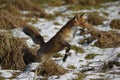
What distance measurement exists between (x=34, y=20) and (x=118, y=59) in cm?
561

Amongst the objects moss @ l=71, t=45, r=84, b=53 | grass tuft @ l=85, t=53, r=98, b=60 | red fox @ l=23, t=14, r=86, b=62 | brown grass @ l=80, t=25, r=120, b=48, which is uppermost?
red fox @ l=23, t=14, r=86, b=62

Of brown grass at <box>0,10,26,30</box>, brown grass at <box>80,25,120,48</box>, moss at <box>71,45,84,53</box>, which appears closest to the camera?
moss at <box>71,45,84,53</box>

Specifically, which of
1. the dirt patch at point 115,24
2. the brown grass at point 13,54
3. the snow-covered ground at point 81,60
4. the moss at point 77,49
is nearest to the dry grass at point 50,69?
the snow-covered ground at point 81,60

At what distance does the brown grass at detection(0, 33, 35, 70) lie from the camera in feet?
29.0

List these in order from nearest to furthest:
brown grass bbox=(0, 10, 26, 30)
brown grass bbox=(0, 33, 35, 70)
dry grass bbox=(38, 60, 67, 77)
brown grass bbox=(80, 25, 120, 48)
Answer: dry grass bbox=(38, 60, 67, 77), brown grass bbox=(0, 33, 35, 70), brown grass bbox=(80, 25, 120, 48), brown grass bbox=(0, 10, 26, 30)

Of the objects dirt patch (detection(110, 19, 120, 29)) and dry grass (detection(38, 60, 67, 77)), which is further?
dirt patch (detection(110, 19, 120, 29))

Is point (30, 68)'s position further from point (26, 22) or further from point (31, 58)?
point (26, 22)

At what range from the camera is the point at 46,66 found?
8211mm

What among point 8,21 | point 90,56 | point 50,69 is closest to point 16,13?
point 8,21

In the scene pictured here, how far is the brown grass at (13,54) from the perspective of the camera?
8852 millimetres

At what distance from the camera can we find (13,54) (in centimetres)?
888

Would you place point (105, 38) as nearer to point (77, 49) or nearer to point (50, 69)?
point (77, 49)

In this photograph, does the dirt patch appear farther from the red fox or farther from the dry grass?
the dry grass

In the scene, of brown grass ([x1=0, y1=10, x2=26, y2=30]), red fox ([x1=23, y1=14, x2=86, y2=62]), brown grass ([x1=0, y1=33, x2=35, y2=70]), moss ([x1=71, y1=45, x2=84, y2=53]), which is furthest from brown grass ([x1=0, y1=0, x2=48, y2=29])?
red fox ([x1=23, y1=14, x2=86, y2=62])
